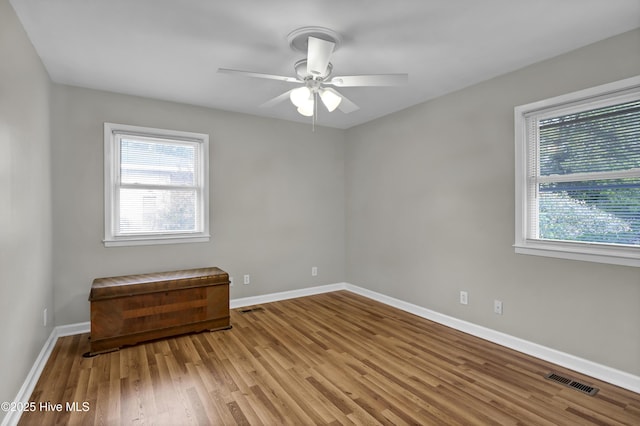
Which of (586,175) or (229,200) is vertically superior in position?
(586,175)

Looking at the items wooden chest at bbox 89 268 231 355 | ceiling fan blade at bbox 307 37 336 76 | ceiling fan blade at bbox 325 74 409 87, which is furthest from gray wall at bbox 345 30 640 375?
wooden chest at bbox 89 268 231 355

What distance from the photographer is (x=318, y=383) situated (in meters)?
2.53

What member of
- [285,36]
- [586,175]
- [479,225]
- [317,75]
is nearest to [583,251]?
[586,175]

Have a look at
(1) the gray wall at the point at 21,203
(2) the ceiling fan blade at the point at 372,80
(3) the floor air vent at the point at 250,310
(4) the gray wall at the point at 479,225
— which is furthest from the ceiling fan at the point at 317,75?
(3) the floor air vent at the point at 250,310

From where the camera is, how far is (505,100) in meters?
3.17

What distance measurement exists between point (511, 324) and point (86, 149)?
15.0ft

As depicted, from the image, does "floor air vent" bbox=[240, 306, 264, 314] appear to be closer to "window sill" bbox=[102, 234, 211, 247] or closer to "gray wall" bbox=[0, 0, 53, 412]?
"window sill" bbox=[102, 234, 211, 247]

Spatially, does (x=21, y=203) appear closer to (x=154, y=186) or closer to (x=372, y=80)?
(x=154, y=186)

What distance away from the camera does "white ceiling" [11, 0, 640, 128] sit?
2.13m

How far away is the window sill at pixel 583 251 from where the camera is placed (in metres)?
2.43

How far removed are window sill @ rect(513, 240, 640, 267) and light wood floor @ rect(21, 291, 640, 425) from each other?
0.91 meters

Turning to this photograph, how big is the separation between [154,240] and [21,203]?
62.6 inches

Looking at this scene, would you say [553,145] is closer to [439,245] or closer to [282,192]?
[439,245]

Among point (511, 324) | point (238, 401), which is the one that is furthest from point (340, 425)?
point (511, 324)
